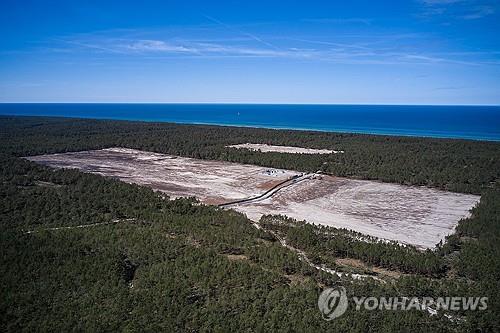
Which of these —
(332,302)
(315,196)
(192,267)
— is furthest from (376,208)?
(192,267)

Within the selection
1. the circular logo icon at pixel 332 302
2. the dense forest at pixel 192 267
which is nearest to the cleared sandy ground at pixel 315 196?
the dense forest at pixel 192 267

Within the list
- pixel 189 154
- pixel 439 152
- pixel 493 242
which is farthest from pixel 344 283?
pixel 439 152

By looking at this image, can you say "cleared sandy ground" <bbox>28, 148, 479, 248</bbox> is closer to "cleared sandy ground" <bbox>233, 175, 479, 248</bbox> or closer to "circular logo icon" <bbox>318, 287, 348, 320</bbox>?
"cleared sandy ground" <bbox>233, 175, 479, 248</bbox>

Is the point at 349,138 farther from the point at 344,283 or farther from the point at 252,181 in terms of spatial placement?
the point at 344,283

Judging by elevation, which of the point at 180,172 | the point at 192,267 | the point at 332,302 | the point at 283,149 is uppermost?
the point at 283,149

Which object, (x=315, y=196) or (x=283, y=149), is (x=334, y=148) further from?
(x=315, y=196)

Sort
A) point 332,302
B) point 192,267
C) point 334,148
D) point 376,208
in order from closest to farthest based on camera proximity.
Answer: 1. point 332,302
2. point 192,267
3. point 376,208
4. point 334,148

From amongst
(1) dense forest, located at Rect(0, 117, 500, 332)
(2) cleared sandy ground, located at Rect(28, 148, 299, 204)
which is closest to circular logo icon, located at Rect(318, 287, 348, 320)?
(1) dense forest, located at Rect(0, 117, 500, 332)
